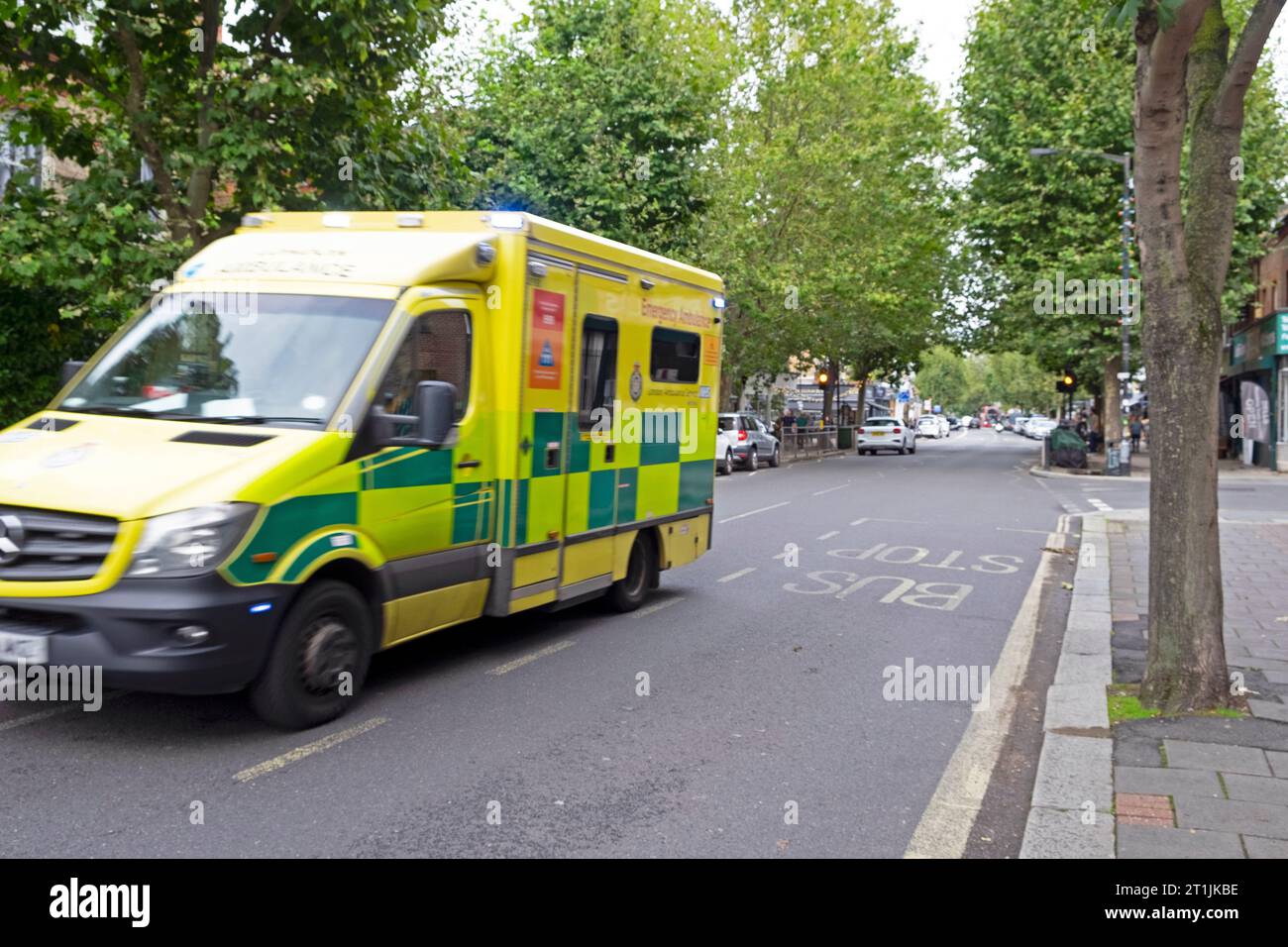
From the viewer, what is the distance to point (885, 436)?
4847cm

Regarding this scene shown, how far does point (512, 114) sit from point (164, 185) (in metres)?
13.7

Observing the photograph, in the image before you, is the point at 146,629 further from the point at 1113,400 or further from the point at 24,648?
the point at 1113,400

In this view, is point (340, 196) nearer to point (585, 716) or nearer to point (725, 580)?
point (725, 580)

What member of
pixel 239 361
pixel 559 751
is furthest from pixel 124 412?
pixel 559 751

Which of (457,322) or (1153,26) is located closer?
(1153,26)

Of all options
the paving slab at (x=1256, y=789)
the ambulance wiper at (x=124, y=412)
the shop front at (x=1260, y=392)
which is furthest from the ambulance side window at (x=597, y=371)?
the shop front at (x=1260, y=392)

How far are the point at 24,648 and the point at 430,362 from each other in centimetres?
249

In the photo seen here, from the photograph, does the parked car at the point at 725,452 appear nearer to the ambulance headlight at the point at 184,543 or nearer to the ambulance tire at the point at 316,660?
the ambulance tire at the point at 316,660

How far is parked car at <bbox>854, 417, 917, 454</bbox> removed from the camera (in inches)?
1903

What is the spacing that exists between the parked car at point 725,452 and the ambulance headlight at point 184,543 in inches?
1011

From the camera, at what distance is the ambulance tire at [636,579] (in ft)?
30.6

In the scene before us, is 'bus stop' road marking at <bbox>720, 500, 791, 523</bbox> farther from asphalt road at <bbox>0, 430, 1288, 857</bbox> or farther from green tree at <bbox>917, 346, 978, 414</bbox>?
green tree at <bbox>917, 346, 978, 414</bbox>

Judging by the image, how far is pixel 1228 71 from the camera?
6.05 m
